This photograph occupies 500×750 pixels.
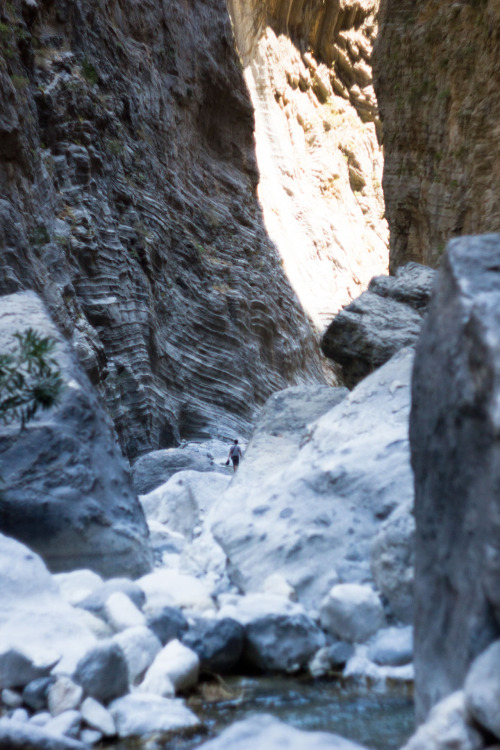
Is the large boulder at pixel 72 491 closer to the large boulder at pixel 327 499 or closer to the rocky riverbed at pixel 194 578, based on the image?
the rocky riverbed at pixel 194 578

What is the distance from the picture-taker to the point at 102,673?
120 inches

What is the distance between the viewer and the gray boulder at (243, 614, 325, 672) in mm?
3547

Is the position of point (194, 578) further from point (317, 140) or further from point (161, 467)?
point (317, 140)

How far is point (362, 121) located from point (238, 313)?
24.0 meters

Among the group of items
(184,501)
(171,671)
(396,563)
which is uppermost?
(184,501)

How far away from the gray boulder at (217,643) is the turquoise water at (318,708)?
0.11 meters

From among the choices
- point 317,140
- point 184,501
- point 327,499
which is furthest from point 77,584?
point 317,140

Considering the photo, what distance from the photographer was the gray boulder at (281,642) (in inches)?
140

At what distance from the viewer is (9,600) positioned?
11.8 ft

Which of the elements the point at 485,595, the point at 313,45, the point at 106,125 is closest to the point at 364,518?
the point at 485,595

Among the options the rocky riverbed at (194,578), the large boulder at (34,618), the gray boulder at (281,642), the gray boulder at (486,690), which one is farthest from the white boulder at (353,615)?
the gray boulder at (486,690)

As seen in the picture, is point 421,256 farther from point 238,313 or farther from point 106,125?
point 106,125

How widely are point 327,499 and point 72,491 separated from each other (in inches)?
72.9

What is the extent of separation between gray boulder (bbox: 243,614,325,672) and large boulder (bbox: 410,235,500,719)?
1.31m
